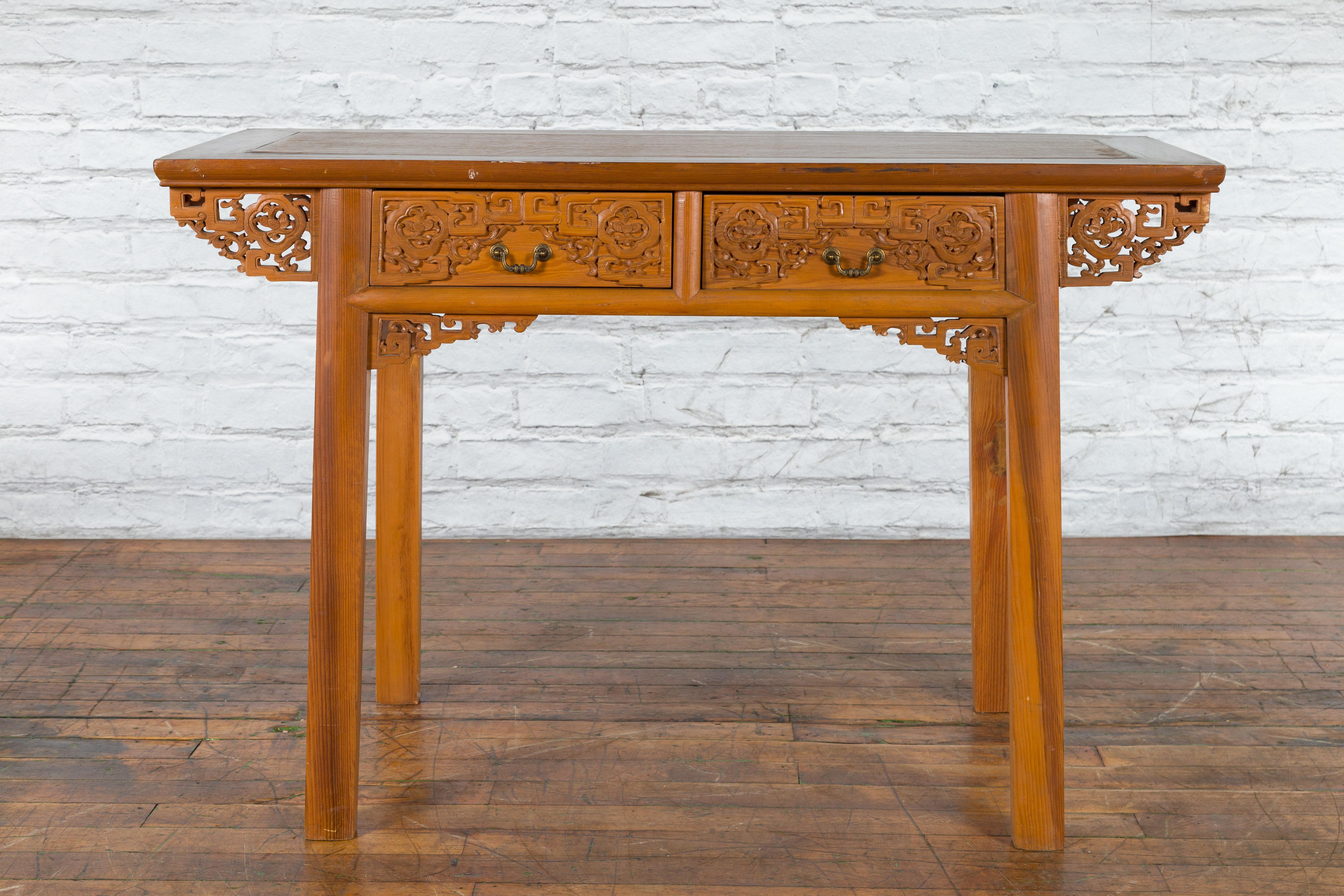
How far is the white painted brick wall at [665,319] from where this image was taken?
2754 mm

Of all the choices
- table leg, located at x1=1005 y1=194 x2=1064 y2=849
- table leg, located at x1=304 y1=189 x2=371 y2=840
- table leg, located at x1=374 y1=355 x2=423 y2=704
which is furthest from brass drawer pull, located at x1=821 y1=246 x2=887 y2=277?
table leg, located at x1=374 y1=355 x2=423 y2=704

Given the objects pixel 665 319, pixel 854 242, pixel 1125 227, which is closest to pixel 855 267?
pixel 854 242

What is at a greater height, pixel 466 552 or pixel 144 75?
pixel 144 75

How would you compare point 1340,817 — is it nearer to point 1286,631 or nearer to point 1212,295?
point 1286,631

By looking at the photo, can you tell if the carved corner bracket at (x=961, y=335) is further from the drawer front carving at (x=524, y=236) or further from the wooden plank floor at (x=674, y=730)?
the wooden plank floor at (x=674, y=730)

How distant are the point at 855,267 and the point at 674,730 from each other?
2.67 feet

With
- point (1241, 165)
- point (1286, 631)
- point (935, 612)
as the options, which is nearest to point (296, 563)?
point (935, 612)

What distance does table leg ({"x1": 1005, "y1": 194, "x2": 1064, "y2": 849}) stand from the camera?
155cm

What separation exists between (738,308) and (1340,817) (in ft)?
3.56

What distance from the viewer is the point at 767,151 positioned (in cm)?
170

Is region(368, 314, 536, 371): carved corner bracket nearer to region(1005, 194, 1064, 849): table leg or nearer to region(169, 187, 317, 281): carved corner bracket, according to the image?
region(169, 187, 317, 281): carved corner bracket

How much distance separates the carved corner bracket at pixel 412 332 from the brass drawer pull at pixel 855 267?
38cm

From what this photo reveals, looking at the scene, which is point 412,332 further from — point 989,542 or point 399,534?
point 989,542

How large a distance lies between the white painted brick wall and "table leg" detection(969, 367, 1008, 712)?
3.05 feet
